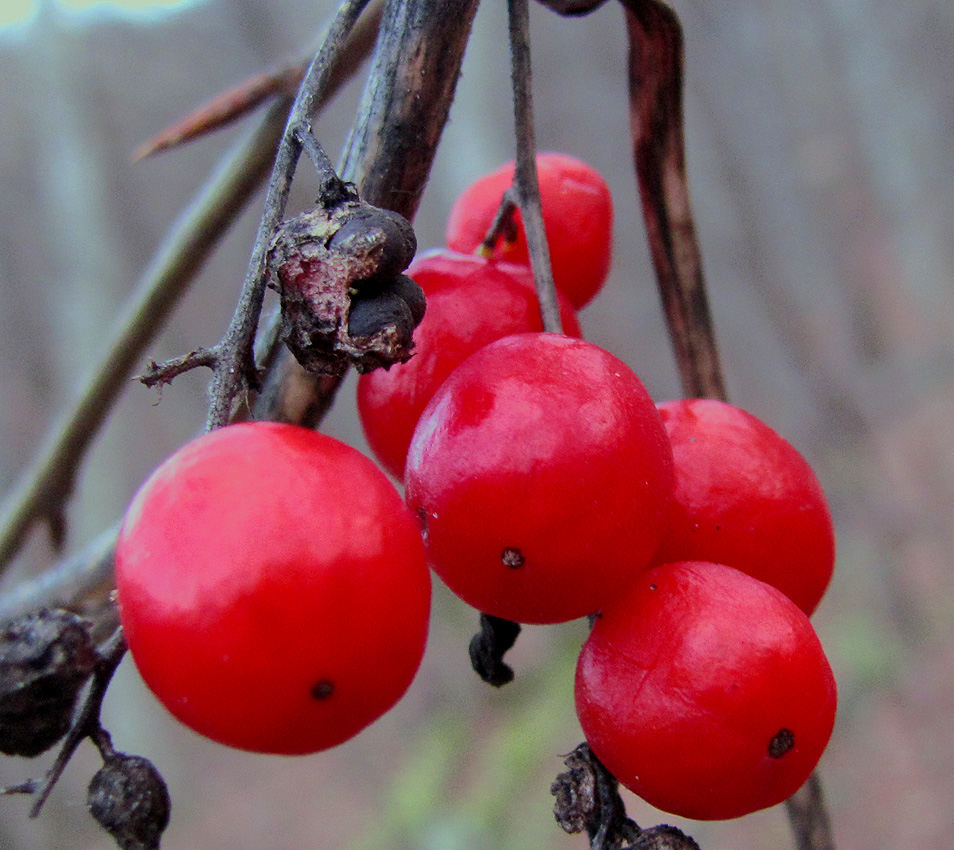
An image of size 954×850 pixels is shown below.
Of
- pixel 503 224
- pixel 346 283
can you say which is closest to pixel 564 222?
pixel 503 224

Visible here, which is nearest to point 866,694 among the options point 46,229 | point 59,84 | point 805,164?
point 805,164

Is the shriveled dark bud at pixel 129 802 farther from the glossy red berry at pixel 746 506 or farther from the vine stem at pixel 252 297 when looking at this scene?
the glossy red berry at pixel 746 506

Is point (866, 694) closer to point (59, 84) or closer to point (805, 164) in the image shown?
point (805, 164)

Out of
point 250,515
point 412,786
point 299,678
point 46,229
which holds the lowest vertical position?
point 412,786

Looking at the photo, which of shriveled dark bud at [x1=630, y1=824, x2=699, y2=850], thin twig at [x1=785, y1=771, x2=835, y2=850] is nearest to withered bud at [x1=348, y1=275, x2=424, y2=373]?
shriveled dark bud at [x1=630, y1=824, x2=699, y2=850]

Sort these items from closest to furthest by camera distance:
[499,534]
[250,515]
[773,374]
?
[250,515]
[499,534]
[773,374]

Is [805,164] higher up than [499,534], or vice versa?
[499,534]
